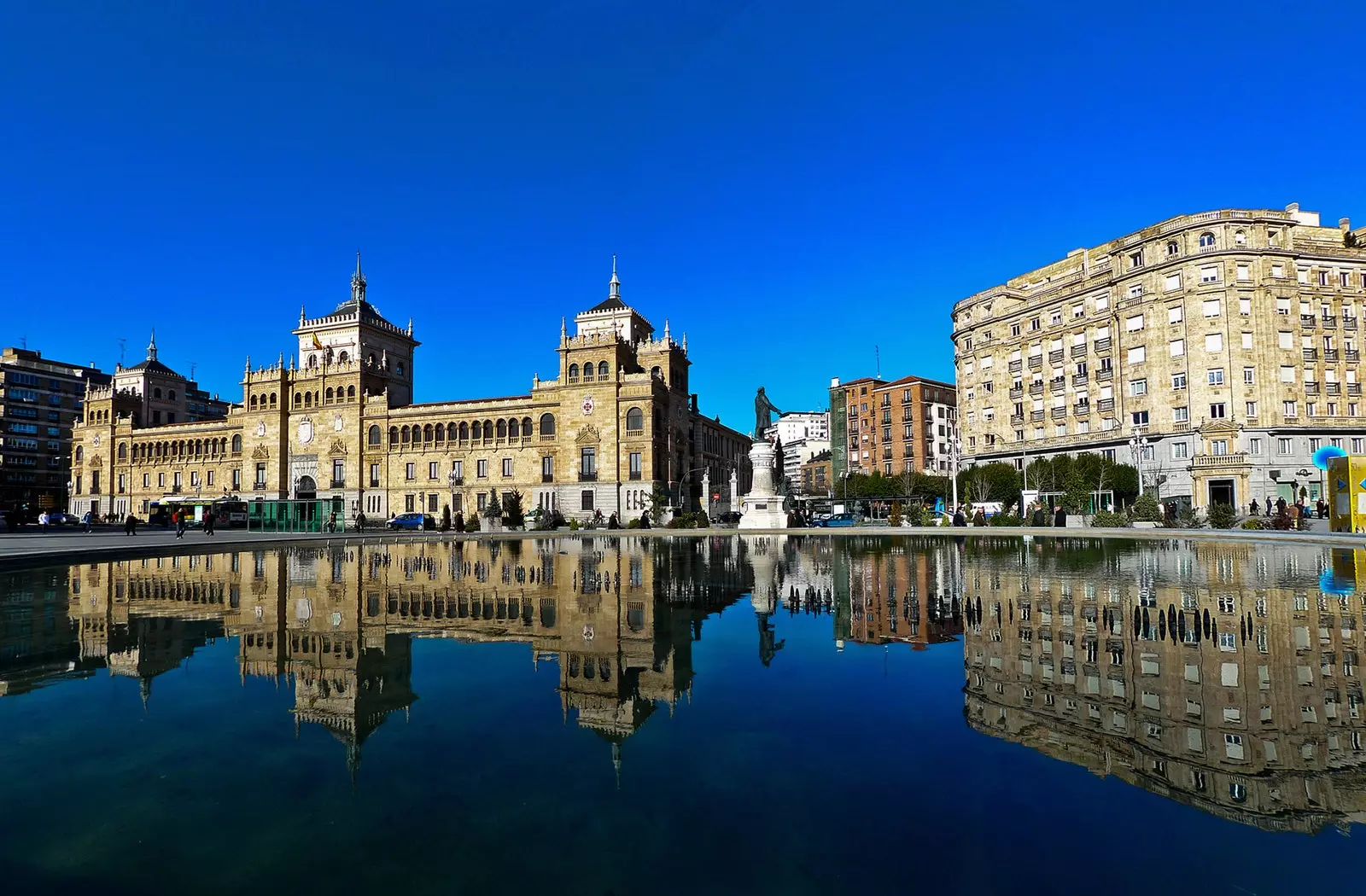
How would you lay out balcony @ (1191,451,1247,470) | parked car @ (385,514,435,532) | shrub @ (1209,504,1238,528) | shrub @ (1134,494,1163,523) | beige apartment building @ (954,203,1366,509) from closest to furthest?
1. shrub @ (1209,504,1238,528)
2. shrub @ (1134,494,1163,523)
3. balcony @ (1191,451,1247,470)
4. beige apartment building @ (954,203,1366,509)
5. parked car @ (385,514,435,532)

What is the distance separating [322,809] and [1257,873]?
4612 millimetres

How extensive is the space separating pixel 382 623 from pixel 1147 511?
41.3 meters

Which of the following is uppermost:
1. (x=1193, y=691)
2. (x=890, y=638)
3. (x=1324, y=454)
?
(x=1324, y=454)

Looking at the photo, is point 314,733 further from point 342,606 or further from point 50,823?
point 342,606

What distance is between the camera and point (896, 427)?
96.1 m

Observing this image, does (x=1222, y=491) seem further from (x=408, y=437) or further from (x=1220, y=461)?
(x=408, y=437)

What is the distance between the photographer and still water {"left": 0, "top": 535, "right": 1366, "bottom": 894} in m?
3.47

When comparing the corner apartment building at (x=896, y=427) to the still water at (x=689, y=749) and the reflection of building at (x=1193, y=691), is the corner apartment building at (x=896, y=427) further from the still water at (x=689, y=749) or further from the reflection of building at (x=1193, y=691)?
the still water at (x=689, y=749)

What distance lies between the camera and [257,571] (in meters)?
18.1

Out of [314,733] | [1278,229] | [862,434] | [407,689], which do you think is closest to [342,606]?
[407,689]

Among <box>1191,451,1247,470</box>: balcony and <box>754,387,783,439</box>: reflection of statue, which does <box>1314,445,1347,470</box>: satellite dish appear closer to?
<box>1191,451,1247,470</box>: balcony

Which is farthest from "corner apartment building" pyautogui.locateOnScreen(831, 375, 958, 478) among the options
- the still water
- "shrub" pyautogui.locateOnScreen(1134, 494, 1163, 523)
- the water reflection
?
the still water

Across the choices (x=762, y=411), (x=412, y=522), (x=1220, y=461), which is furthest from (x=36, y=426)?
(x=1220, y=461)

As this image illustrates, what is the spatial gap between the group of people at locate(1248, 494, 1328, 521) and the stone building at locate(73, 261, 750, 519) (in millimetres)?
36663
